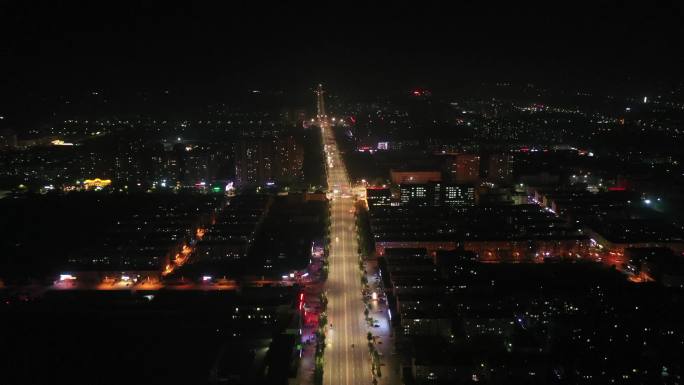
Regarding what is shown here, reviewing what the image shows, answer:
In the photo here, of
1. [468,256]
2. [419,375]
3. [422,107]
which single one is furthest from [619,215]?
[422,107]

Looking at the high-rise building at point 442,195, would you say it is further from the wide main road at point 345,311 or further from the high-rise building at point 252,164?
the high-rise building at point 252,164

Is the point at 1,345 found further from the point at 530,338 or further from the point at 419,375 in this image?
the point at 530,338

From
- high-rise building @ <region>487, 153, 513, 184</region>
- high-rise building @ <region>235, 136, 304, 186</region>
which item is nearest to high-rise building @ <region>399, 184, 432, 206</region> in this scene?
high-rise building @ <region>487, 153, 513, 184</region>

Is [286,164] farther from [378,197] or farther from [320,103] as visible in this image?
[320,103]

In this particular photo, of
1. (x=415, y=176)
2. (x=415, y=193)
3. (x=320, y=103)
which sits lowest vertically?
(x=415, y=193)

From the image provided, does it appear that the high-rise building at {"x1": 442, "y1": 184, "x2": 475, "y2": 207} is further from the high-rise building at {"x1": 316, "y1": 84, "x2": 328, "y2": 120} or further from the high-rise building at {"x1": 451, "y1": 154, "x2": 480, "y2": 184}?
the high-rise building at {"x1": 316, "y1": 84, "x2": 328, "y2": 120}

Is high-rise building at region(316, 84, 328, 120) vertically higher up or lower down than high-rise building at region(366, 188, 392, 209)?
higher up

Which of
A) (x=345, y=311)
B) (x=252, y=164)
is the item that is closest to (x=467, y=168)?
(x=252, y=164)

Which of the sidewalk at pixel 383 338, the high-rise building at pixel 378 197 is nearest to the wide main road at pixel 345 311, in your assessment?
the sidewalk at pixel 383 338
